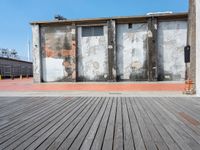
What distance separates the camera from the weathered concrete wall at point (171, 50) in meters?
17.0

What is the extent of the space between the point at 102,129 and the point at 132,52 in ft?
47.7

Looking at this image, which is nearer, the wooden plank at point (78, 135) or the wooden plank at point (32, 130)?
the wooden plank at point (78, 135)

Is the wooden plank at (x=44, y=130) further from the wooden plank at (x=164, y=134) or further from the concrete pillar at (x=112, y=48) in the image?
the concrete pillar at (x=112, y=48)

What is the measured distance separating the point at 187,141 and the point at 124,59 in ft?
48.9

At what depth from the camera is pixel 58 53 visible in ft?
60.6

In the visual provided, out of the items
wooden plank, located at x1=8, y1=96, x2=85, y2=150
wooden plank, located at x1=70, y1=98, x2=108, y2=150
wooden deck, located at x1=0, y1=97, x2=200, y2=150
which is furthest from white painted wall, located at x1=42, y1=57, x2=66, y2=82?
wooden plank, located at x1=70, y1=98, x2=108, y2=150

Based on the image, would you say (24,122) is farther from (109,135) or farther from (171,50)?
(171,50)

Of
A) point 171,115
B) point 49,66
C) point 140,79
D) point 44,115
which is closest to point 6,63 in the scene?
point 49,66

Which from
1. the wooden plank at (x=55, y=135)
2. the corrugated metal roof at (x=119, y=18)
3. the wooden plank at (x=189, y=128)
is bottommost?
the wooden plank at (x=55, y=135)

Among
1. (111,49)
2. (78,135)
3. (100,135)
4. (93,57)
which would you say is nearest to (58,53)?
(93,57)

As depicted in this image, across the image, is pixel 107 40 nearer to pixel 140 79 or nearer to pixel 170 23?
pixel 140 79

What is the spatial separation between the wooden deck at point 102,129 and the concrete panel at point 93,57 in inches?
502

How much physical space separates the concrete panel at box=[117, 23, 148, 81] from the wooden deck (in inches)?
485

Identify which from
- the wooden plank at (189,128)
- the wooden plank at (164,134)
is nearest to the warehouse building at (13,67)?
the wooden plank at (164,134)
